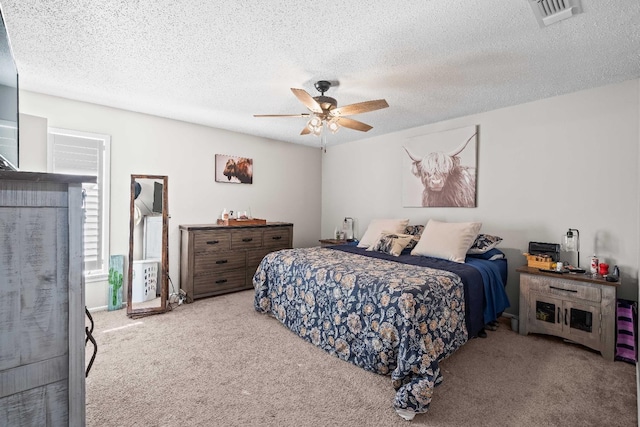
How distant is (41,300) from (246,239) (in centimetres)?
346

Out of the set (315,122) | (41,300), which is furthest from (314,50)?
(41,300)

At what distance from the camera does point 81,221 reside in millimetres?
867

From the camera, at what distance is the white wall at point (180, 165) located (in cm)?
327

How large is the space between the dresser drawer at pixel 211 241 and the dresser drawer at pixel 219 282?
361mm

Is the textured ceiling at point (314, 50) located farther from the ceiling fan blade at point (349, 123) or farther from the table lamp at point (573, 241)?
the table lamp at point (573, 241)

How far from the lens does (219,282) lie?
13.3 ft

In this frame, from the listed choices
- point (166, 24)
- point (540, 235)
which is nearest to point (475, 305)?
point (540, 235)

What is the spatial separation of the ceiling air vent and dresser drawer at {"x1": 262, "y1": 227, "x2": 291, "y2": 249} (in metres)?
3.72

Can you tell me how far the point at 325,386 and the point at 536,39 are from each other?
2.84 m

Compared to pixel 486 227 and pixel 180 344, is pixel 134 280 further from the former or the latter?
pixel 486 227

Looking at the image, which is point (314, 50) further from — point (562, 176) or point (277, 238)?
point (277, 238)

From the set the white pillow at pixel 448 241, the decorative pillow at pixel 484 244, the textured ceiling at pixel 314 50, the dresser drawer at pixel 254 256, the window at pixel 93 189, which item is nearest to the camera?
the textured ceiling at pixel 314 50

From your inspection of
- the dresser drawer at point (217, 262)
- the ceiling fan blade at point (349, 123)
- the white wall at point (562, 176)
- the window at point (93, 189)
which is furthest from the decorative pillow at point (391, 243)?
the window at point (93, 189)

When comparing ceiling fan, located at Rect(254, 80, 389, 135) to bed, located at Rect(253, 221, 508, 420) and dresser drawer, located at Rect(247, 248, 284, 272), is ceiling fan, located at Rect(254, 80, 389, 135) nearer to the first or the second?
bed, located at Rect(253, 221, 508, 420)
